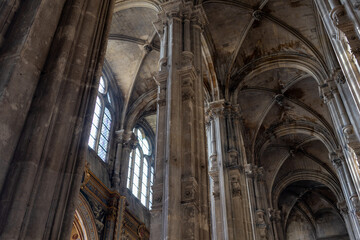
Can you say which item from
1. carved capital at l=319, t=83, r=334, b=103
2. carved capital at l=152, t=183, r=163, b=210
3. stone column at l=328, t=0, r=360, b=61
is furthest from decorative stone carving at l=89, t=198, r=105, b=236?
stone column at l=328, t=0, r=360, b=61

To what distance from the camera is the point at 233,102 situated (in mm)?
16875

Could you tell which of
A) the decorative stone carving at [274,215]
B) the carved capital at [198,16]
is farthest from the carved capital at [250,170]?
the carved capital at [198,16]

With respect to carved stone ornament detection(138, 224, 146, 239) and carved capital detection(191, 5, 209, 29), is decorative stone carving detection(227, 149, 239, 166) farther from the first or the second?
carved stone ornament detection(138, 224, 146, 239)

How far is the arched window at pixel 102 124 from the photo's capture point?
647 inches

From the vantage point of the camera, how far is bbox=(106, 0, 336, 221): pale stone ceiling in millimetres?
16516

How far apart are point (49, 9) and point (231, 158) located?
412 inches

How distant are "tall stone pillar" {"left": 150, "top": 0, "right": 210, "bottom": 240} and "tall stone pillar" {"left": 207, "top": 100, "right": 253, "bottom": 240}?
4.25 meters

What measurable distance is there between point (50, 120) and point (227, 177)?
10198 millimetres

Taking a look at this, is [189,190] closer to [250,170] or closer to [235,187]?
[235,187]

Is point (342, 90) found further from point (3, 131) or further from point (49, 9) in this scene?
point (3, 131)

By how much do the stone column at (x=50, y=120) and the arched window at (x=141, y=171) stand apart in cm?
1303

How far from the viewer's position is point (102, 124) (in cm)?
1725

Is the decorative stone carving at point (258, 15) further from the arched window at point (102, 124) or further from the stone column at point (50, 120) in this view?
the stone column at point (50, 120)

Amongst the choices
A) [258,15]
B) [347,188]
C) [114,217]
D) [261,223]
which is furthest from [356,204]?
[114,217]
